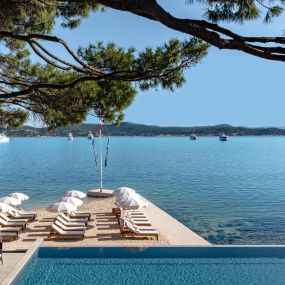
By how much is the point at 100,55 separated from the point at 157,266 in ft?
17.4

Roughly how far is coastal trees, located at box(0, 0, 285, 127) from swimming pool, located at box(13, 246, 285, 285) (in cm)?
367

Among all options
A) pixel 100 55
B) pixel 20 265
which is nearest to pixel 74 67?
pixel 100 55

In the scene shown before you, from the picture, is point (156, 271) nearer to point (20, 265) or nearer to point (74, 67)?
point (20, 265)

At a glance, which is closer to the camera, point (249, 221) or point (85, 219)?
point (85, 219)

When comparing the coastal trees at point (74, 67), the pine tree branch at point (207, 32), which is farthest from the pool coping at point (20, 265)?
the pine tree branch at point (207, 32)

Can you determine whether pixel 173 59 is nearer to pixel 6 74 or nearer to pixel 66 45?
pixel 66 45

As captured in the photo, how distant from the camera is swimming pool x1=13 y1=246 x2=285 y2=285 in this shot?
32.3ft

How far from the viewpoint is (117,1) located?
5.95 metres

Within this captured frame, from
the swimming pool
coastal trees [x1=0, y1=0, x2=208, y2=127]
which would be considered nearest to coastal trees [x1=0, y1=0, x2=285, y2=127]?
coastal trees [x1=0, y1=0, x2=208, y2=127]

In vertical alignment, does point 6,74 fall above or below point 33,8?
below

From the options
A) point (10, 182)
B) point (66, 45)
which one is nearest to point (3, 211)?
point (66, 45)

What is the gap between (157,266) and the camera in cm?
1068

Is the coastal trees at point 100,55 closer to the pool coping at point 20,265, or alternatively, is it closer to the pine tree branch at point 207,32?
the pine tree branch at point 207,32

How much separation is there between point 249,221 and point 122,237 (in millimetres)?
9170
